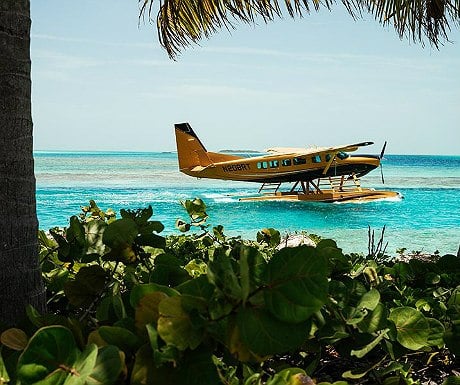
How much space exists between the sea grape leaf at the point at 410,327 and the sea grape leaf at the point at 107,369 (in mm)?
434

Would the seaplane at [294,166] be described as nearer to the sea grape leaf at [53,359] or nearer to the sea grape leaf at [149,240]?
the sea grape leaf at [149,240]

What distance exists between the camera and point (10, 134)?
1182mm

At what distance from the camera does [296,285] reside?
0.55 metres

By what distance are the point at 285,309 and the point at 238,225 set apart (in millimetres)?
21659

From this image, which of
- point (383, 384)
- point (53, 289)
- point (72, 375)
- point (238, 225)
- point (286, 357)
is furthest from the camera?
point (238, 225)

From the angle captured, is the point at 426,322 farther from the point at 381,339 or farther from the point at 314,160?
the point at 314,160

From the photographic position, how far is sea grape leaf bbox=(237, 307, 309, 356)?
0.54 m

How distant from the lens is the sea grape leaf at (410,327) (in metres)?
0.83

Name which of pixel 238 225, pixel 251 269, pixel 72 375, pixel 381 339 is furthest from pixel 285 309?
pixel 238 225

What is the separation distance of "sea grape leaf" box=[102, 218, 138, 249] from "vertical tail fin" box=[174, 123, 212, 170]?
2282cm

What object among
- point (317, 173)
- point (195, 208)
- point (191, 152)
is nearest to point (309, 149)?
point (317, 173)

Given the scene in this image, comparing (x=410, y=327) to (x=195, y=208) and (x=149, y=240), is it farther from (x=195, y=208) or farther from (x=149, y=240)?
(x=195, y=208)

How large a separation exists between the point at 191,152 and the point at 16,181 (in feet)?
75.0

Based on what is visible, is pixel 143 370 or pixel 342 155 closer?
pixel 143 370
